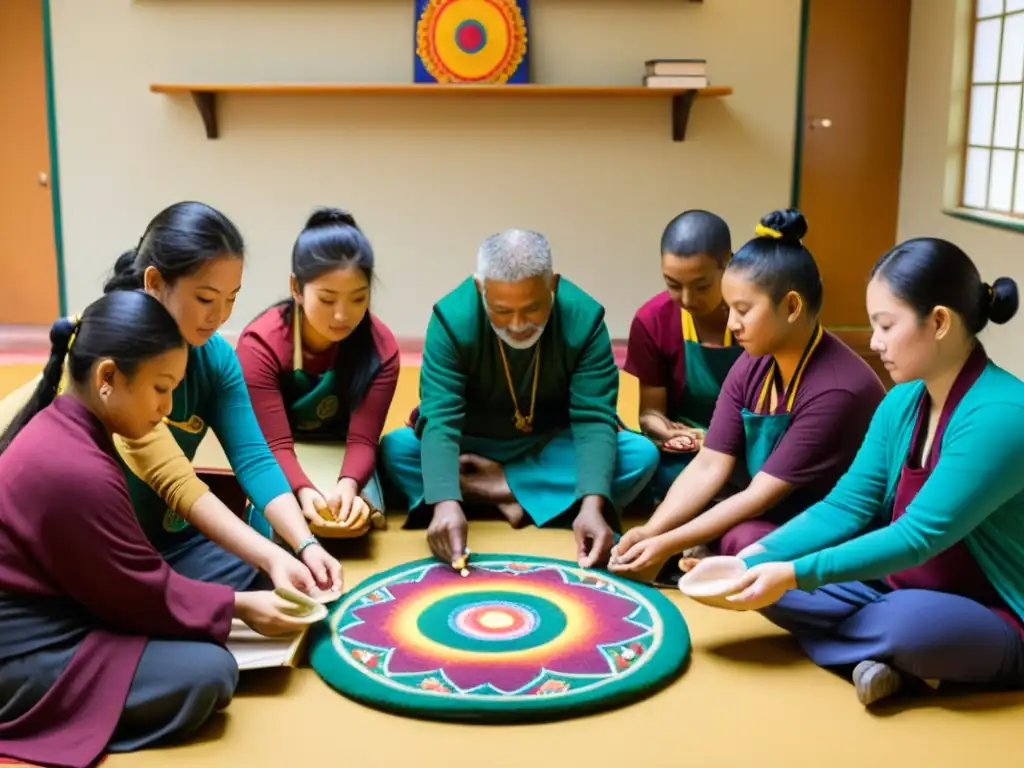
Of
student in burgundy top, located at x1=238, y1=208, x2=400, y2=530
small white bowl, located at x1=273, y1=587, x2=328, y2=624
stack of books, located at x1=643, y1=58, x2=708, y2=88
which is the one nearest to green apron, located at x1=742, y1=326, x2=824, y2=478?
student in burgundy top, located at x1=238, y1=208, x2=400, y2=530

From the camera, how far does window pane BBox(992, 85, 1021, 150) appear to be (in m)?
4.45

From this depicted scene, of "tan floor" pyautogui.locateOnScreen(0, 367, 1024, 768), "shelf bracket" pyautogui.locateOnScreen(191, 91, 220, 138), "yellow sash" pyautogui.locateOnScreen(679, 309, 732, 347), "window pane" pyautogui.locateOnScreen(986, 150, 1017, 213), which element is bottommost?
"tan floor" pyautogui.locateOnScreen(0, 367, 1024, 768)

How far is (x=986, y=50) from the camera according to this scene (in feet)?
15.4

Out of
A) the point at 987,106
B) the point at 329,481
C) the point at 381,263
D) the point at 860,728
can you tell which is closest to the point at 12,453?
the point at 329,481

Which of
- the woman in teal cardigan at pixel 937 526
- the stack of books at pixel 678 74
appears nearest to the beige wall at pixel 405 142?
the stack of books at pixel 678 74

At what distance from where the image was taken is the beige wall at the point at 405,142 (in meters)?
4.99

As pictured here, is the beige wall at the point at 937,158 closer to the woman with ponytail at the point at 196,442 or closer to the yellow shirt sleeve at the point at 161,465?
the woman with ponytail at the point at 196,442

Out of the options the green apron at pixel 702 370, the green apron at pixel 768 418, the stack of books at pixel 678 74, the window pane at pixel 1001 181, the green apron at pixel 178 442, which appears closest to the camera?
the green apron at pixel 178 442

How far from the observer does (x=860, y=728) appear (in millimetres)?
1880

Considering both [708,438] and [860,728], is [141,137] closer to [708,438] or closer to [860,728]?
[708,438]

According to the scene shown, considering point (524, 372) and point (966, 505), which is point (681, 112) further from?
point (966, 505)

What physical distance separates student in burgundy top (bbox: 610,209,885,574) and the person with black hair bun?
0.73 m

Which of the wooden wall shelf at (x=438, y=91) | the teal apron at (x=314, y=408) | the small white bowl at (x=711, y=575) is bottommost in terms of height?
the small white bowl at (x=711, y=575)

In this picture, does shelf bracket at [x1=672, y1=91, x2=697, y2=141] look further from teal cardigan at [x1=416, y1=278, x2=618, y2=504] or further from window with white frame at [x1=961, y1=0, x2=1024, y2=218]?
teal cardigan at [x1=416, y1=278, x2=618, y2=504]
